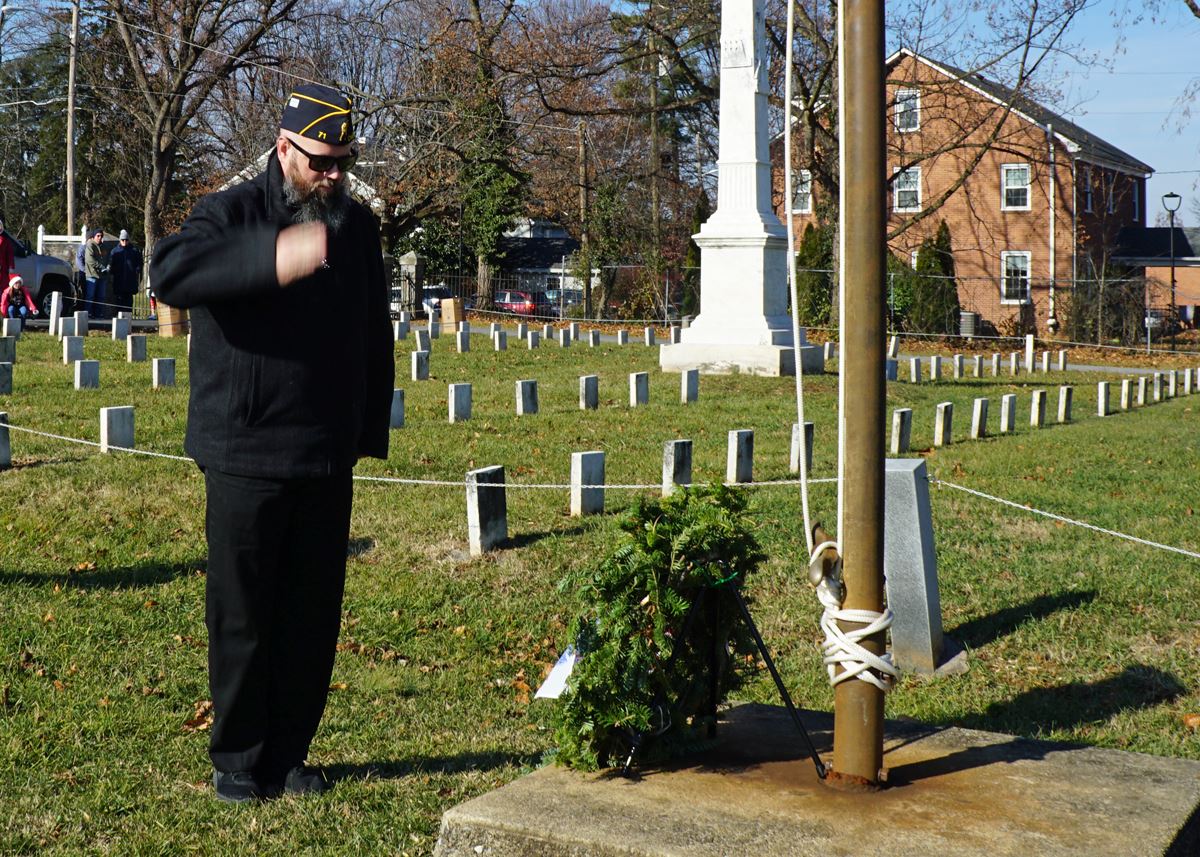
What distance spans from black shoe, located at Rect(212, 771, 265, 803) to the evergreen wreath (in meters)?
1.09

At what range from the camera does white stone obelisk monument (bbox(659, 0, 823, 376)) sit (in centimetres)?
1830

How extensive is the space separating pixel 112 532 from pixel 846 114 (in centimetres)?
616

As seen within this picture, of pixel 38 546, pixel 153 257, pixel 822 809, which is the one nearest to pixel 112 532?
pixel 38 546

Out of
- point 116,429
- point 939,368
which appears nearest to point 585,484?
point 116,429

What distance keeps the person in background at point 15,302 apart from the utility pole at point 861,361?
20.8 m

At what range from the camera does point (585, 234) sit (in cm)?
4259

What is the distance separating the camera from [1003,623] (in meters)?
7.07

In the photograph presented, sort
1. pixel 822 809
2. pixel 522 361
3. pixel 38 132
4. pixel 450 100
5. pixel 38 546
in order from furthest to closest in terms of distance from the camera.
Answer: pixel 38 132, pixel 450 100, pixel 522 361, pixel 38 546, pixel 822 809

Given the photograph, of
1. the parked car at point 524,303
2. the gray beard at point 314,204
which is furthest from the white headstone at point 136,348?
the parked car at point 524,303

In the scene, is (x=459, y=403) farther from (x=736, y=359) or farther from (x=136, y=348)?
(x=136, y=348)

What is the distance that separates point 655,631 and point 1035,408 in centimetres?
1369

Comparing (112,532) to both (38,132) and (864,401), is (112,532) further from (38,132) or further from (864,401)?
(38,132)

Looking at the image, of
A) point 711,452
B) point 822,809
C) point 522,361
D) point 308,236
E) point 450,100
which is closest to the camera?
point 822,809

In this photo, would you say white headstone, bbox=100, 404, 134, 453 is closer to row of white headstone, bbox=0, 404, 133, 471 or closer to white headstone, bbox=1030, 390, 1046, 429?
row of white headstone, bbox=0, 404, 133, 471
